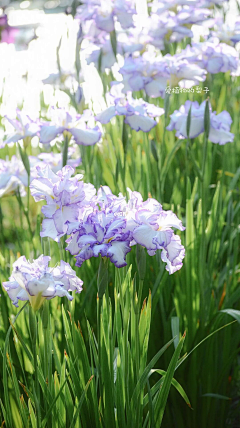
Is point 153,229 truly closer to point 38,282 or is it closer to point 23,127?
point 38,282

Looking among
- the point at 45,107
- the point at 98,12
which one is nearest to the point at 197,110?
the point at 98,12

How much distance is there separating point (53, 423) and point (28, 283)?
0.91ft

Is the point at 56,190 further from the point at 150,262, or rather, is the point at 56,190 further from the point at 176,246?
the point at 150,262


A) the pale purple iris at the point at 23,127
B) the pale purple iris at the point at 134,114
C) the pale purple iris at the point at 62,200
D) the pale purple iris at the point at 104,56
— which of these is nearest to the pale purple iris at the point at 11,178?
the pale purple iris at the point at 23,127

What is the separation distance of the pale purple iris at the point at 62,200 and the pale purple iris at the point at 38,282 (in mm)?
60

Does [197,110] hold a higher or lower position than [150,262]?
higher

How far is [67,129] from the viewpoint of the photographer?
1172 mm

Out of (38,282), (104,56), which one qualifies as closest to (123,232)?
(38,282)

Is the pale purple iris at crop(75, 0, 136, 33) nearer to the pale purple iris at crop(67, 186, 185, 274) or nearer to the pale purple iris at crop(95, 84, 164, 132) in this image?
the pale purple iris at crop(95, 84, 164, 132)

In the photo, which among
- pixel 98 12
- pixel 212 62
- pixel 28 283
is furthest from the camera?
pixel 98 12

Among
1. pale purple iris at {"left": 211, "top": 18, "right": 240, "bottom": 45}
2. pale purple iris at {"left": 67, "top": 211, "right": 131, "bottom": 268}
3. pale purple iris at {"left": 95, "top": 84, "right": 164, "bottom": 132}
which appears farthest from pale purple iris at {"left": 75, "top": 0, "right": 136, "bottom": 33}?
pale purple iris at {"left": 67, "top": 211, "right": 131, "bottom": 268}

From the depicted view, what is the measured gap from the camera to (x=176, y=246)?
0.74m

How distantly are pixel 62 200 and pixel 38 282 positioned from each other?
15 centimetres

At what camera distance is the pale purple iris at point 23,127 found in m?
1.21
